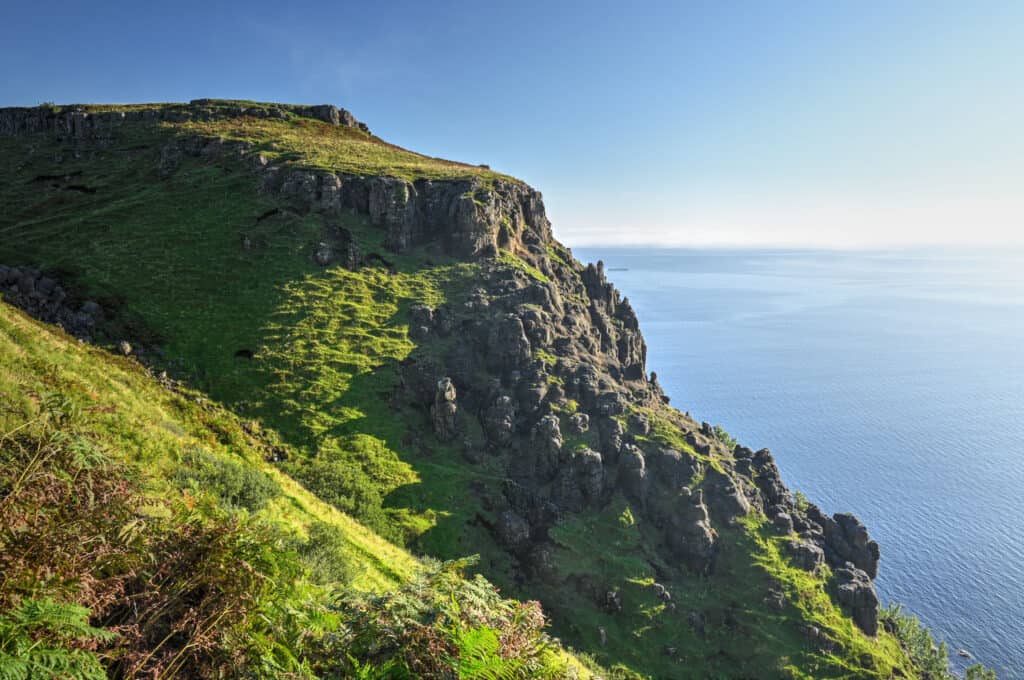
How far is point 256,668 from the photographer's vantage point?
557cm

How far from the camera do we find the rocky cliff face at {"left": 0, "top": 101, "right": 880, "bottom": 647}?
45.4 metres

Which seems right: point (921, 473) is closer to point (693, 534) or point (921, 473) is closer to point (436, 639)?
point (693, 534)

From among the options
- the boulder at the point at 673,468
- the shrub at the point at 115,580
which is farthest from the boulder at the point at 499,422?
the shrub at the point at 115,580

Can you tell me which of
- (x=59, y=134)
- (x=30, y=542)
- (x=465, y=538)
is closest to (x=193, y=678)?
(x=30, y=542)

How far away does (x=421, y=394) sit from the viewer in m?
47.1

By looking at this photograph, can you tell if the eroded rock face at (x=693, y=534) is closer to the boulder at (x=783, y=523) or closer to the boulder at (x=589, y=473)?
the boulder at (x=589, y=473)

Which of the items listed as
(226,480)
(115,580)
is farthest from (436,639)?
(226,480)

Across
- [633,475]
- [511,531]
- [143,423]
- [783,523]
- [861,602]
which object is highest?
[143,423]

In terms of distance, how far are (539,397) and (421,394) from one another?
12.7 m

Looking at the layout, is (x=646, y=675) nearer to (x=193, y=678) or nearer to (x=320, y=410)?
(x=320, y=410)

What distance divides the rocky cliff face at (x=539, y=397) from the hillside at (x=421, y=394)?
0.28 meters

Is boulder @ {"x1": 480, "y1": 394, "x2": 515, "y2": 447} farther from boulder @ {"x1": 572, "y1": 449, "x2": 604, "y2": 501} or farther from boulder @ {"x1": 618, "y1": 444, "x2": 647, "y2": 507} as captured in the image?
boulder @ {"x1": 618, "y1": 444, "x2": 647, "y2": 507}

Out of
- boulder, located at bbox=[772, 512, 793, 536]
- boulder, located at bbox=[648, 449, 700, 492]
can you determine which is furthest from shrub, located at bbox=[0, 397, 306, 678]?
boulder, located at bbox=[772, 512, 793, 536]

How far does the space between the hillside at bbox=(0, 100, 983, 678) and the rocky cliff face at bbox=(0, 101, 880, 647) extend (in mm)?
281
